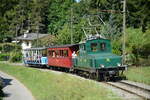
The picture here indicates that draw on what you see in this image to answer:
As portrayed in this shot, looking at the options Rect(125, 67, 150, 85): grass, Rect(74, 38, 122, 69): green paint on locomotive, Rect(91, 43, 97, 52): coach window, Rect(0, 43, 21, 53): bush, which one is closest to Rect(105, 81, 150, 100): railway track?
Rect(125, 67, 150, 85): grass

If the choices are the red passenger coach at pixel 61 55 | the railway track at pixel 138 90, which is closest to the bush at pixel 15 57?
the red passenger coach at pixel 61 55

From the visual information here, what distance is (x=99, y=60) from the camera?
22.6 m

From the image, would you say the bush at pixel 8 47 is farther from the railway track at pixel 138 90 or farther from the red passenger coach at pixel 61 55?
the railway track at pixel 138 90

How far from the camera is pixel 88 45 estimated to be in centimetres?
2453

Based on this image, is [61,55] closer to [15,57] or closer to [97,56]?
[97,56]

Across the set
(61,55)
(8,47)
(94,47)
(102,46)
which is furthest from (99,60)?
(8,47)

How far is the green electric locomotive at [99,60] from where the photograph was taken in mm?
22562

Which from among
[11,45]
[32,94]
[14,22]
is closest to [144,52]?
[32,94]

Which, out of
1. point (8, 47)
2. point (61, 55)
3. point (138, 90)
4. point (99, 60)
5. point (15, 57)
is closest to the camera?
point (138, 90)

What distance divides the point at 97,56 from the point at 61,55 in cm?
946

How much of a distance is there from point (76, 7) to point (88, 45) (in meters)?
48.7

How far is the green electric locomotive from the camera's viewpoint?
74.0 feet

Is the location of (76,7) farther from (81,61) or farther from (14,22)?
(81,61)

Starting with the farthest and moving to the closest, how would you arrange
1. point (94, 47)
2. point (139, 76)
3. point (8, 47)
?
point (8, 47) → point (94, 47) → point (139, 76)
